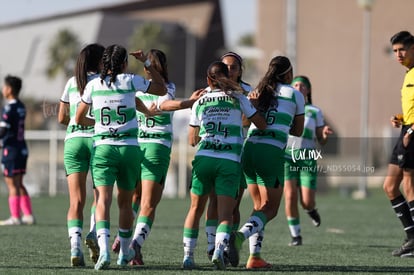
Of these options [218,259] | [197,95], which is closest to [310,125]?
[197,95]

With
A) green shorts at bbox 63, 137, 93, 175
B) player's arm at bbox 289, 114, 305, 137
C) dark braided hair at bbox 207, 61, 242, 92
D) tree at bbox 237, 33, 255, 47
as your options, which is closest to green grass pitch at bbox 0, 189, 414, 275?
green shorts at bbox 63, 137, 93, 175

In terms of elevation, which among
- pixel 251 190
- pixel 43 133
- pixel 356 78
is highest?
pixel 356 78

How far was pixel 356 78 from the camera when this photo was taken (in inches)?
2506

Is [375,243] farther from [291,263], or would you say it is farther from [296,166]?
[291,263]

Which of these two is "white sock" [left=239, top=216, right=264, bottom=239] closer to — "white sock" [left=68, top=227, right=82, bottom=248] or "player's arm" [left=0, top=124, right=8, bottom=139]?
"white sock" [left=68, top=227, right=82, bottom=248]

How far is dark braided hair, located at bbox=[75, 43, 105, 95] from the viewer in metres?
10.8

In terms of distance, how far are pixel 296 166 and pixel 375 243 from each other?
159cm

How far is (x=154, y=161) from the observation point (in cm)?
1123

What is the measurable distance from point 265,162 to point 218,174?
0.66m

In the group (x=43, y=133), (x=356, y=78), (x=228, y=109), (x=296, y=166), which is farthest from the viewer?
(x=356, y=78)

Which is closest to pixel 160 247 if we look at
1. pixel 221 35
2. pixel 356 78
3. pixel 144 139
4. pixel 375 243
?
pixel 144 139

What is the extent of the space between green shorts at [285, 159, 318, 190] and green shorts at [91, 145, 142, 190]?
183 inches

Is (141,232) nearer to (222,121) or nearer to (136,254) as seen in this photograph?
(136,254)

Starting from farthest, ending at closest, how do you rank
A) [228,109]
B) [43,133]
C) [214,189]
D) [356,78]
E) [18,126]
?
[356,78] < [43,133] < [18,126] < [214,189] < [228,109]
